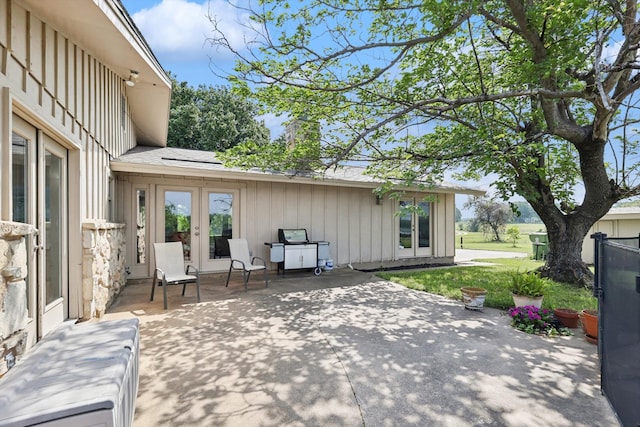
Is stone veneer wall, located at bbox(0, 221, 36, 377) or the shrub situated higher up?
stone veneer wall, located at bbox(0, 221, 36, 377)

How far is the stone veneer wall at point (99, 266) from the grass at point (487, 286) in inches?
204

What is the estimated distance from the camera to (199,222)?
7.05m

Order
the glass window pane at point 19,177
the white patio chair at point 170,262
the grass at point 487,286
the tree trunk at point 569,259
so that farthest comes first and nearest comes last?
the tree trunk at point 569,259 < the white patio chair at point 170,262 < the grass at point 487,286 < the glass window pane at point 19,177

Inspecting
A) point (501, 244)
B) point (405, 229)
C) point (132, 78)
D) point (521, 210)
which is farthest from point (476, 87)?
point (501, 244)

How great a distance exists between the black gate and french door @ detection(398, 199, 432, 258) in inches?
279

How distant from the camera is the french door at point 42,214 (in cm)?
249

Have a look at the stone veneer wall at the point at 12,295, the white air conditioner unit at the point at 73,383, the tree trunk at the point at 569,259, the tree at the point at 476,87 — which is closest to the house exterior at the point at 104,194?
the stone veneer wall at the point at 12,295

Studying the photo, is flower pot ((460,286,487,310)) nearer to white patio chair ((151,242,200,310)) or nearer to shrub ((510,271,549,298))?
shrub ((510,271,549,298))

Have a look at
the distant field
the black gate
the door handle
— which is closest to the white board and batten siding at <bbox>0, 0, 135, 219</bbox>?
the door handle

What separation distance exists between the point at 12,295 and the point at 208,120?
725 inches

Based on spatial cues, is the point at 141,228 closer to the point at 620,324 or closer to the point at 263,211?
the point at 263,211

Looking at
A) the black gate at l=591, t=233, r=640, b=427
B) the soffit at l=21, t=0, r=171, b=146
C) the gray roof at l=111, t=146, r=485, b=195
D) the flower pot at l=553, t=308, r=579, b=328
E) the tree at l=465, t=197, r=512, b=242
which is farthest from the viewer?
the tree at l=465, t=197, r=512, b=242

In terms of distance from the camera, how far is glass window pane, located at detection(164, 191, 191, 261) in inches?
267

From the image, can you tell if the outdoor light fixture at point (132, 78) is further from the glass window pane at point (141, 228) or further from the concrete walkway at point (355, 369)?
the concrete walkway at point (355, 369)
